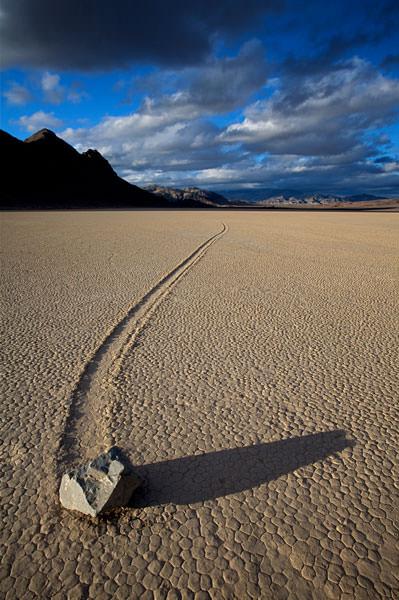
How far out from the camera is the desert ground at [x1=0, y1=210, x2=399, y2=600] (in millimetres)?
2104

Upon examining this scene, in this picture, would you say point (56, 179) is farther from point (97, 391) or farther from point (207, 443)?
point (207, 443)

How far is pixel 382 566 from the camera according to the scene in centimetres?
211

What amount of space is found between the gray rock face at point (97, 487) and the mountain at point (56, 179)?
2812 inches

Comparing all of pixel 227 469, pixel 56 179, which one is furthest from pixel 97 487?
pixel 56 179

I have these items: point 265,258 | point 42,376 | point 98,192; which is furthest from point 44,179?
point 42,376

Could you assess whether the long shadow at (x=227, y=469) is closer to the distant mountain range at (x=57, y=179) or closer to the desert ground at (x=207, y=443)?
the desert ground at (x=207, y=443)

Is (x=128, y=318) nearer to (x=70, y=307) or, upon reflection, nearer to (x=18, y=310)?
(x=70, y=307)

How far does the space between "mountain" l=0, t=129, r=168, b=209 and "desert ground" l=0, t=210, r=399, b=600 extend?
68686 millimetres

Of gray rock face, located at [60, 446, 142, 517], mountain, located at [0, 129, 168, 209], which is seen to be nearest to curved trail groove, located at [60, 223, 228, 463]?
gray rock face, located at [60, 446, 142, 517]

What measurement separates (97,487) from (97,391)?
160cm

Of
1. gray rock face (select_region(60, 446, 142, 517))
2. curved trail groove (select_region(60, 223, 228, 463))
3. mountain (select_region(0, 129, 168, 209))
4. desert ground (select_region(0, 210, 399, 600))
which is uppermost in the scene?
mountain (select_region(0, 129, 168, 209))

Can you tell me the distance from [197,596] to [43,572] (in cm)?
81

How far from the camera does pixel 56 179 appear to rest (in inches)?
3605

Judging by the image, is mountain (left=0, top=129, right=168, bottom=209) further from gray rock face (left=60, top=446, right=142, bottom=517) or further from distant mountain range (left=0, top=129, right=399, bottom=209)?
gray rock face (left=60, top=446, right=142, bottom=517)
